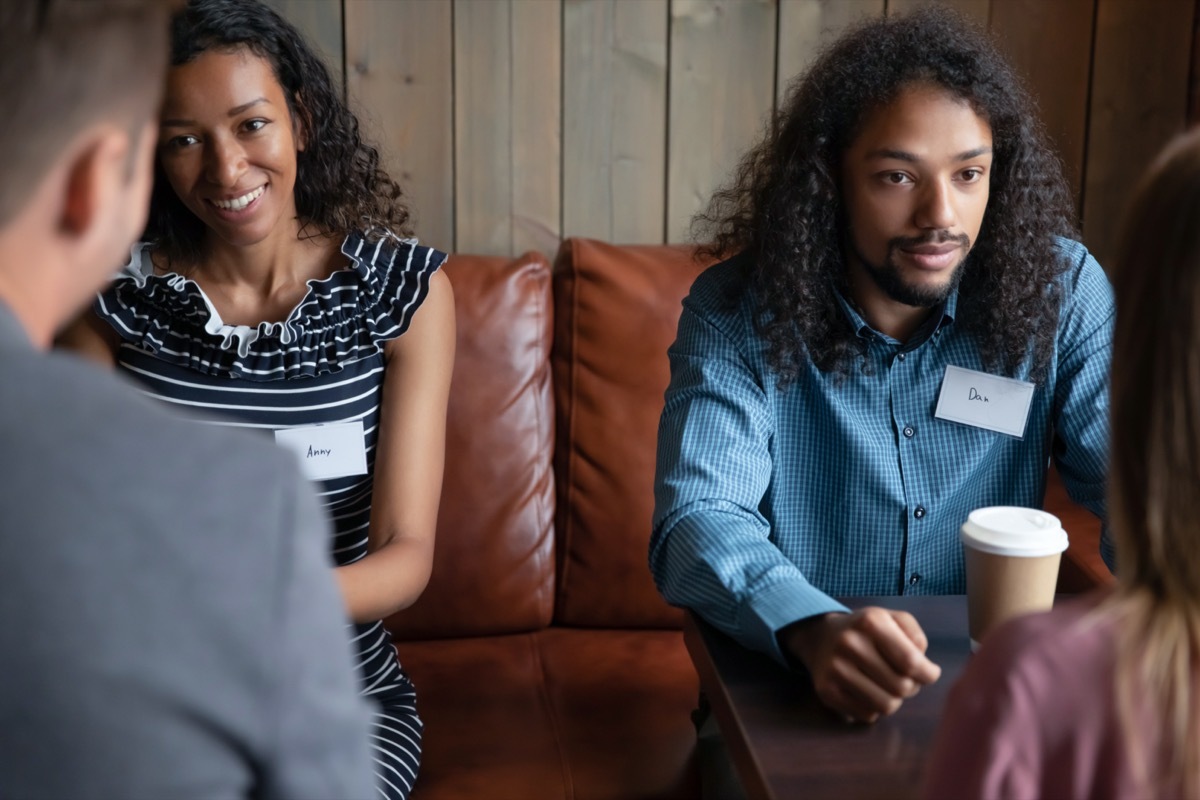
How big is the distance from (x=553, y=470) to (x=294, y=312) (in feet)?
2.01

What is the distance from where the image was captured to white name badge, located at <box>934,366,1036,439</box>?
5.09ft

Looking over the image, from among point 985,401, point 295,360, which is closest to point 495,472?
point 295,360

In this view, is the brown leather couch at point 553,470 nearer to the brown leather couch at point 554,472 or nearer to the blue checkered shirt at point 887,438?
the brown leather couch at point 554,472

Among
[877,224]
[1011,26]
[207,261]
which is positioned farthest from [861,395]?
[1011,26]

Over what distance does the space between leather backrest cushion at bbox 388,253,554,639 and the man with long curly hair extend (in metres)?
0.49

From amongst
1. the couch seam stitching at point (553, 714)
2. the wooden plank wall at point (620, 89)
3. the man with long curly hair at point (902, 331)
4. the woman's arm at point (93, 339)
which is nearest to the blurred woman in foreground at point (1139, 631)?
the man with long curly hair at point (902, 331)

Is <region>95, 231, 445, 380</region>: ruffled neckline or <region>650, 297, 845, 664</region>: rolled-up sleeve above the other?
<region>95, 231, 445, 380</region>: ruffled neckline

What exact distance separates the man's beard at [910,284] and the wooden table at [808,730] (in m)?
0.46

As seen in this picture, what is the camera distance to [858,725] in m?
1.00

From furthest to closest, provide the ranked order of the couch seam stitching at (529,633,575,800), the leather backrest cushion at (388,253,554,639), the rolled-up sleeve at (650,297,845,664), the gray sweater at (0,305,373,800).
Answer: the leather backrest cushion at (388,253,554,639) → the couch seam stitching at (529,633,575,800) → the rolled-up sleeve at (650,297,845,664) → the gray sweater at (0,305,373,800)

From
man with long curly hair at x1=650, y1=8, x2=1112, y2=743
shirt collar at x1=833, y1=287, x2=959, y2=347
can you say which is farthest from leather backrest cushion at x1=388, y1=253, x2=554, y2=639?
shirt collar at x1=833, y1=287, x2=959, y2=347

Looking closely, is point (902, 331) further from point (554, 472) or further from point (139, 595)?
point (139, 595)

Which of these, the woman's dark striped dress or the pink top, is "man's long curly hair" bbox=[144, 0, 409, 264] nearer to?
the woman's dark striped dress

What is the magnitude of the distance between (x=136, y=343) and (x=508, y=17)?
0.94 meters
